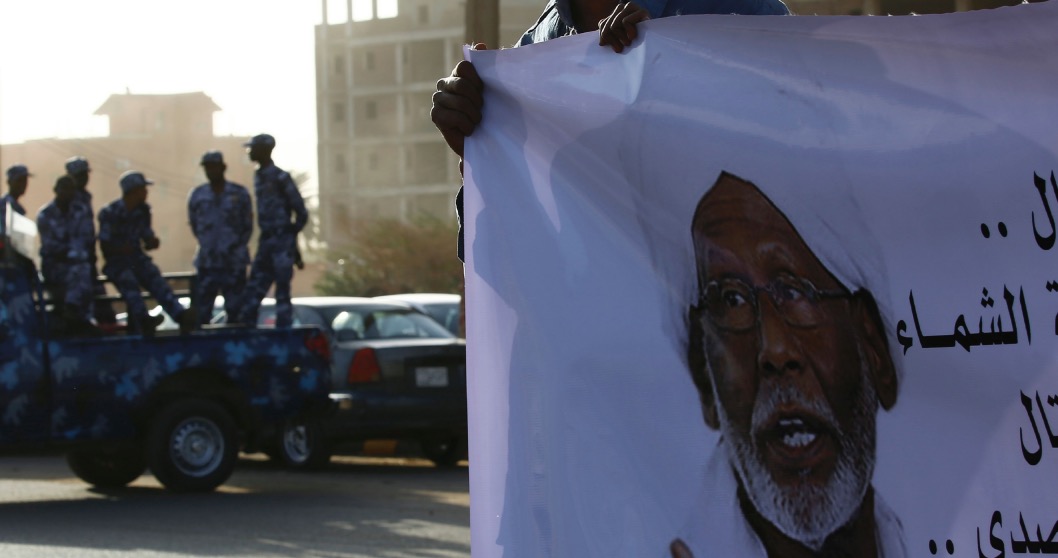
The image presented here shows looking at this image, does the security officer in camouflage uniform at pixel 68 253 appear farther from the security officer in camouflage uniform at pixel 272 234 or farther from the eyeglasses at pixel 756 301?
the eyeglasses at pixel 756 301

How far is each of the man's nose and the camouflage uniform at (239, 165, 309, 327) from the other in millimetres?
10643

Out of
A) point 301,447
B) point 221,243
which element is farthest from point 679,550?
point 301,447

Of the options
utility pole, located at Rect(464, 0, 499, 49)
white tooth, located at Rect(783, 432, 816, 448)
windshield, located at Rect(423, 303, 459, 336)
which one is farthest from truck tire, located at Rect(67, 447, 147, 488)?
white tooth, located at Rect(783, 432, 816, 448)

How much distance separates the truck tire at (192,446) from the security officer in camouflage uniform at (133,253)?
1010mm

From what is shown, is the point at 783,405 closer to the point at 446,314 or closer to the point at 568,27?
the point at 568,27

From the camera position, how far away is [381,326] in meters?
14.6

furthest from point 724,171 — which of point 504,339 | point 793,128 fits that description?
point 504,339

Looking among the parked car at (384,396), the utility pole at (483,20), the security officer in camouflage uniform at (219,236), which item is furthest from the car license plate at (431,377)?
the utility pole at (483,20)

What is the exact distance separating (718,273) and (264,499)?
9114 millimetres

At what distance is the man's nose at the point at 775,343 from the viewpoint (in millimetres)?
2898

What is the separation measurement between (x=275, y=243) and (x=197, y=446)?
6.82ft

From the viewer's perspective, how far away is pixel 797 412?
114 inches

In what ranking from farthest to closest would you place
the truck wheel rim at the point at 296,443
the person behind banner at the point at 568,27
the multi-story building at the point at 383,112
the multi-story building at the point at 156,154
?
the multi-story building at the point at 156,154 → the multi-story building at the point at 383,112 → the truck wheel rim at the point at 296,443 → the person behind banner at the point at 568,27

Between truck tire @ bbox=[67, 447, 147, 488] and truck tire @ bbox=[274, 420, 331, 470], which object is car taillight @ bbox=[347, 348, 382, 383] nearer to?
truck tire @ bbox=[274, 420, 331, 470]
